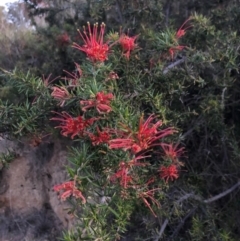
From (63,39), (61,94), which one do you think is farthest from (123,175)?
(63,39)

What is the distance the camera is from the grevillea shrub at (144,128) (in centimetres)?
254

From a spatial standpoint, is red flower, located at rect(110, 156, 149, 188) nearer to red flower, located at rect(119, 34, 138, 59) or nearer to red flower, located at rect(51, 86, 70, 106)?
red flower, located at rect(51, 86, 70, 106)

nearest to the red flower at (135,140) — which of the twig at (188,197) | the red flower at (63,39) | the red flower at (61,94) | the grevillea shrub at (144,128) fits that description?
the grevillea shrub at (144,128)

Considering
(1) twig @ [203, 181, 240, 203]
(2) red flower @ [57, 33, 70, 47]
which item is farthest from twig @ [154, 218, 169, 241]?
(2) red flower @ [57, 33, 70, 47]

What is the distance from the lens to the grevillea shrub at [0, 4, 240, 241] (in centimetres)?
254

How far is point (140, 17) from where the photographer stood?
16.8 ft

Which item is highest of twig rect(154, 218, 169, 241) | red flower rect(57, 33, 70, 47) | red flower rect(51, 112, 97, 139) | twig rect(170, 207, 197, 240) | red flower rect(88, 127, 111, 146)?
red flower rect(51, 112, 97, 139)

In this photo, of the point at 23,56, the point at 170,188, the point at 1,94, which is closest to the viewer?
the point at 170,188

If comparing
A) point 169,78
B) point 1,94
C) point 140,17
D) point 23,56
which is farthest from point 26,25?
point 169,78

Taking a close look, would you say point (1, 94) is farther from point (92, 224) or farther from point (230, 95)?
point (92, 224)

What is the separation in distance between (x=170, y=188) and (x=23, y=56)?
4.69 metres

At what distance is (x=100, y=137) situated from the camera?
8.38 ft

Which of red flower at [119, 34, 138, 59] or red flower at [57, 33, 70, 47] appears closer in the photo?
red flower at [119, 34, 138, 59]

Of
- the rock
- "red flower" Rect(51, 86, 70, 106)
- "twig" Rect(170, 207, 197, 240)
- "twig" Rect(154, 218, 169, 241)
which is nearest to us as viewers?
"red flower" Rect(51, 86, 70, 106)
